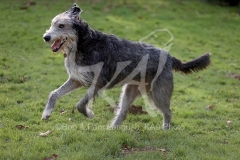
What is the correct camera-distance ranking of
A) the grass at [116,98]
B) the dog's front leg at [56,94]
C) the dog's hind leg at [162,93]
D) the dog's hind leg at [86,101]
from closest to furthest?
1. the grass at [116,98]
2. the dog's front leg at [56,94]
3. the dog's hind leg at [86,101]
4. the dog's hind leg at [162,93]

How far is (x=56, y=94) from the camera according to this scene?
6789 mm

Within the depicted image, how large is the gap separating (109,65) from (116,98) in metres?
2.66

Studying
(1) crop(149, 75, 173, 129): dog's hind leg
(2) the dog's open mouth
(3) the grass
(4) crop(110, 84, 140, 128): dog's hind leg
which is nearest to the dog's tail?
(1) crop(149, 75, 173, 129): dog's hind leg

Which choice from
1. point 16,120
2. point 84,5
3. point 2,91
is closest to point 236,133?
point 16,120

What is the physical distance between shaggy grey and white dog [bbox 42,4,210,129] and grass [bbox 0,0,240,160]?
2.07ft

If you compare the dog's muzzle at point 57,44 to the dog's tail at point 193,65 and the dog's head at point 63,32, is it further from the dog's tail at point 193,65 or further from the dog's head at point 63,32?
the dog's tail at point 193,65

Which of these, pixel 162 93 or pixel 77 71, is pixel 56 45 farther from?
pixel 162 93

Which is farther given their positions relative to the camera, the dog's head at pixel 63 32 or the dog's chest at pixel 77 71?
the dog's chest at pixel 77 71

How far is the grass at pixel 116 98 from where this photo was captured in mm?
6188

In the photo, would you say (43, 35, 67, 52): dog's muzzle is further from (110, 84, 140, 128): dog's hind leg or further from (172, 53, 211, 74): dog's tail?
(172, 53, 211, 74): dog's tail

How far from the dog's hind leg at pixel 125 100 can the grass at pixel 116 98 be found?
0.25 m

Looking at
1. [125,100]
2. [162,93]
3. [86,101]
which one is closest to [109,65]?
[86,101]

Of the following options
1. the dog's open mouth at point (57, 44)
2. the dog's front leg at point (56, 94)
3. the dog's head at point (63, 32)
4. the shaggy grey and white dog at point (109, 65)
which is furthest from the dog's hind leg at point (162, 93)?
the dog's open mouth at point (57, 44)

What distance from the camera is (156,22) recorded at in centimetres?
1872
